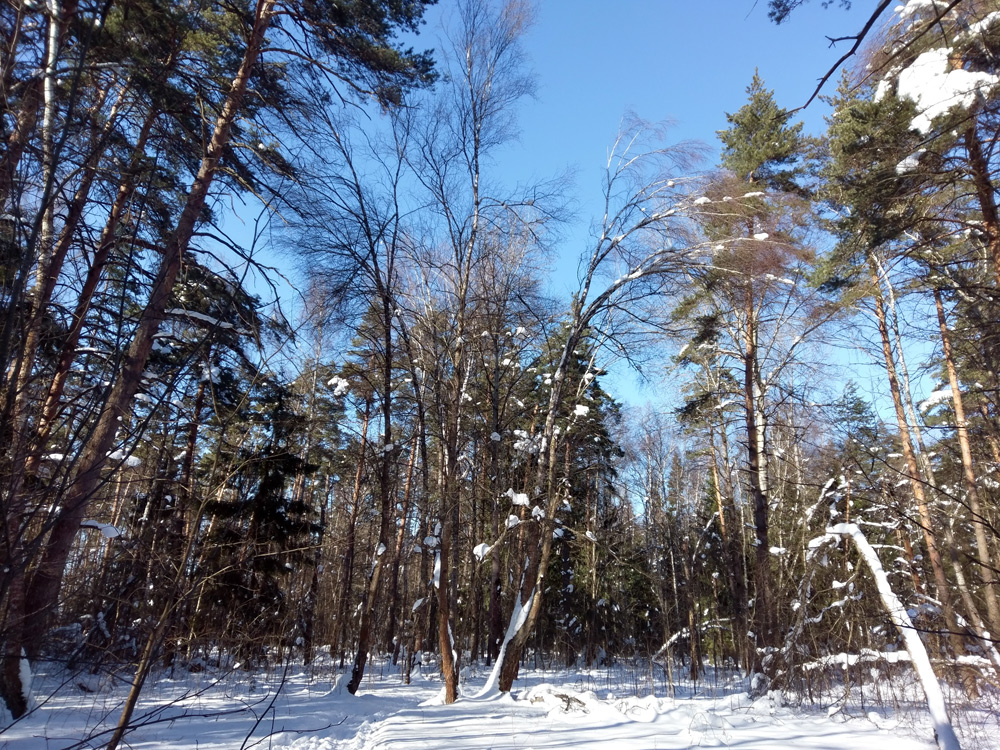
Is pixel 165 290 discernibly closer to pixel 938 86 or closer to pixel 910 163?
pixel 938 86

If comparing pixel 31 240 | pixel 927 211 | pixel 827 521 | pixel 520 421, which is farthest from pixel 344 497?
pixel 31 240

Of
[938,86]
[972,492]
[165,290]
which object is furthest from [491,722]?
[972,492]

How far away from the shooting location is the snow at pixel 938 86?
4934 mm

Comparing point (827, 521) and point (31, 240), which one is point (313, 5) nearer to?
point (31, 240)

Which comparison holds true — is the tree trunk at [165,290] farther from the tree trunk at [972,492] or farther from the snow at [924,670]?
the tree trunk at [972,492]

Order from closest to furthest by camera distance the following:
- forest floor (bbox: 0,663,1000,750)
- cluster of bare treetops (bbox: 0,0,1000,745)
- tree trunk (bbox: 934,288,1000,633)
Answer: cluster of bare treetops (bbox: 0,0,1000,745) < forest floor (bbox: 0,663,1000,750) < tree trunk (bbox: 934,288,1000,633)

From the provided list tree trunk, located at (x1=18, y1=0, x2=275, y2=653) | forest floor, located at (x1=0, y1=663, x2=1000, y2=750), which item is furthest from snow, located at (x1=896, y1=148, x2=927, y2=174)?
tree trunk, located at (x1=18, y1=0, x2=275, y2=653)

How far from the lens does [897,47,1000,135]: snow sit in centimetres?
493

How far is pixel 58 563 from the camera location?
172 inches

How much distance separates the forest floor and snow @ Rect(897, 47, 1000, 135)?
19.3 feet

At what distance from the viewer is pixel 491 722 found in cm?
691

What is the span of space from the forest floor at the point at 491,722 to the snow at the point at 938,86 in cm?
587

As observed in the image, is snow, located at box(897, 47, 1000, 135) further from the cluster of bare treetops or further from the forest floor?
the forest floor

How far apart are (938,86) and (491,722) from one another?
7.78m
